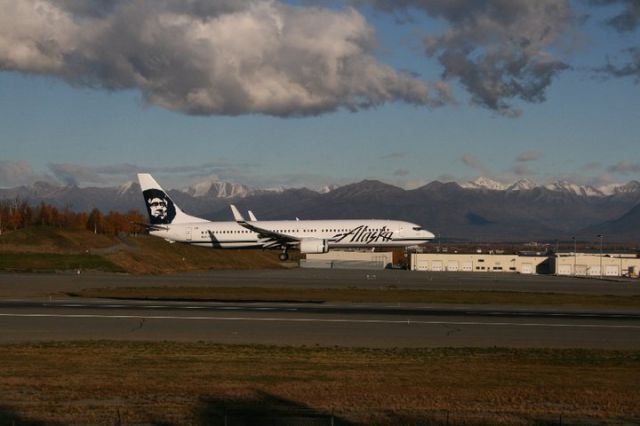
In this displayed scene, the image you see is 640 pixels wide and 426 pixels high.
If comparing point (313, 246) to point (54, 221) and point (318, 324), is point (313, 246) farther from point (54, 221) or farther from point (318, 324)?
point (54, 221)

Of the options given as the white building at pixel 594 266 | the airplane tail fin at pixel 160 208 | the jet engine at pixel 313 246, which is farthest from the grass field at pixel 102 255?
the white building at pixel 594 266

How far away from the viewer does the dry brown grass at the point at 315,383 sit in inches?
626

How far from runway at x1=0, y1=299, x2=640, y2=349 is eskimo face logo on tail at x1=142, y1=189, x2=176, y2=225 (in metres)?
44.2

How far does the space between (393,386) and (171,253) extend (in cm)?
8248

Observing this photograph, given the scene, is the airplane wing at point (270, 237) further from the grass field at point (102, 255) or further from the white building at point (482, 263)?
the white building at point (482, 263)

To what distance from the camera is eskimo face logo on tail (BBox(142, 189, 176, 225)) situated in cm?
8400

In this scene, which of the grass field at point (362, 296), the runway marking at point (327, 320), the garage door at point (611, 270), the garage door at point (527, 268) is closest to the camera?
the runway marking at point (327, 320)

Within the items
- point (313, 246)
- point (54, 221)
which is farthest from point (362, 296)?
point (54, 221)

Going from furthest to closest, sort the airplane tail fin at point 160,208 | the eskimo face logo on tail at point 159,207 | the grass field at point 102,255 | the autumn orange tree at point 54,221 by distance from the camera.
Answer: the autumn orange tree at point 54,221
the eskimo face logo on tail at point 159,207
the airplane tail fin at point 160,208
the grass field at point 102,255

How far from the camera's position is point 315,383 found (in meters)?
19.2

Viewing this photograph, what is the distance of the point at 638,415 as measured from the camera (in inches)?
637

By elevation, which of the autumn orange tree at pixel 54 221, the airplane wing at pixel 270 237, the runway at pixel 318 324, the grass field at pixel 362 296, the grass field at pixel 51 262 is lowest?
the runway at pixel 318 324

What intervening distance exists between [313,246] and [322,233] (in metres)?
2.41

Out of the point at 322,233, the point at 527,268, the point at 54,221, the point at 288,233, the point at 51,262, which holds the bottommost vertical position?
the point at 51,262
